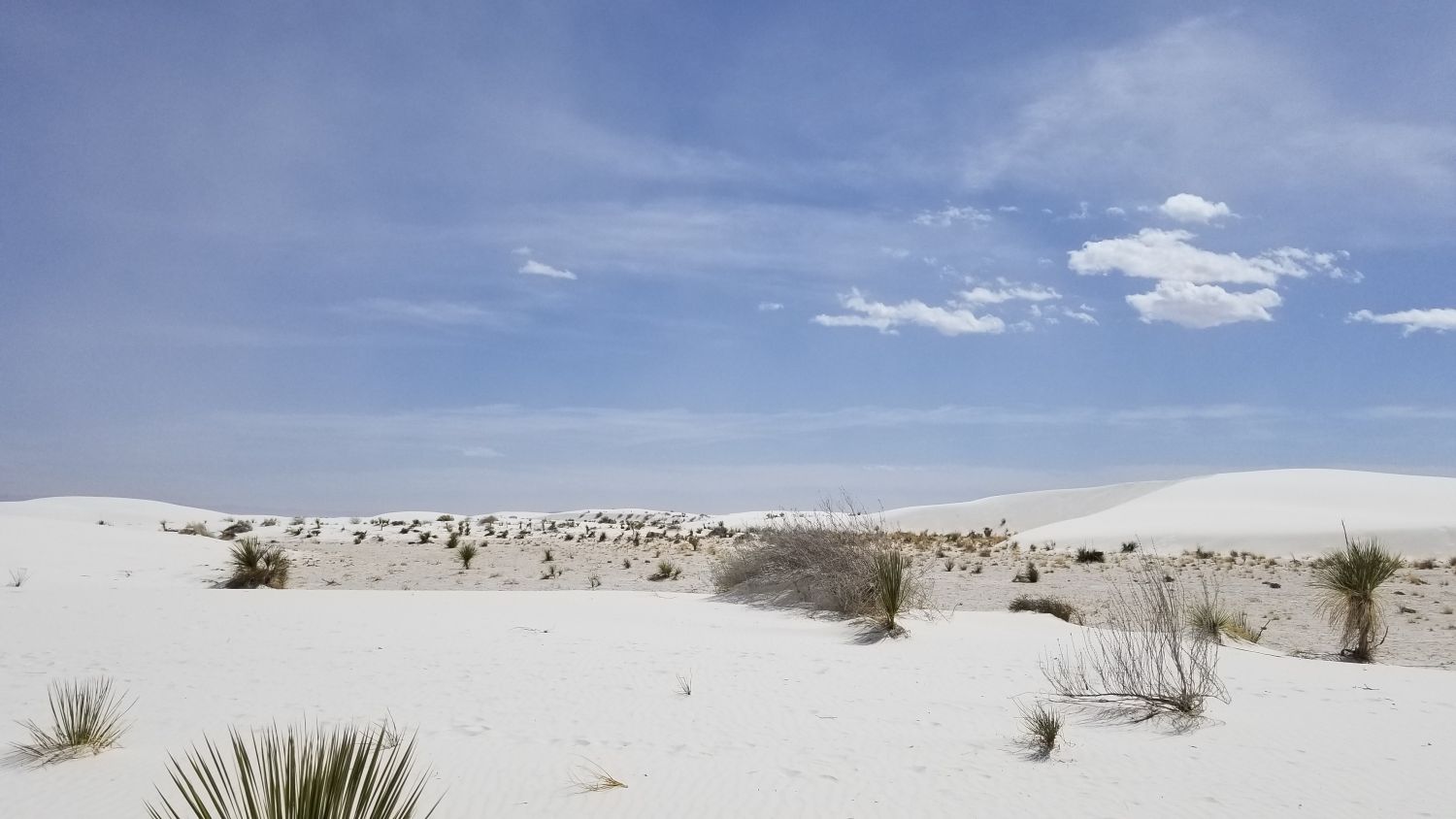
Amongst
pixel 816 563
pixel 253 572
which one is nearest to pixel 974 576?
pixel 816 563

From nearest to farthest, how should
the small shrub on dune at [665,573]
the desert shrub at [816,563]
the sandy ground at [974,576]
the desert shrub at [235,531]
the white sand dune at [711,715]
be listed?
1. the white sand dune at [711,715]
2. the desert shrub at [816,563]
3. the sandy ground at [974,576]
4. the small shrub on dune at [665,573]
5. the desert shrub at [235,531]

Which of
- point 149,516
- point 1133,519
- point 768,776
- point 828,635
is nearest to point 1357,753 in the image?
point 768,776

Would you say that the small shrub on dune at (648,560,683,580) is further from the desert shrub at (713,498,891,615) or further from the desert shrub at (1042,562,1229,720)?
the desert shrub at (1042,562,1229,720)

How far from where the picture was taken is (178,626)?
11.1 metres

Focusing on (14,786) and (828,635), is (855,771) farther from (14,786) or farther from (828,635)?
(828,635)

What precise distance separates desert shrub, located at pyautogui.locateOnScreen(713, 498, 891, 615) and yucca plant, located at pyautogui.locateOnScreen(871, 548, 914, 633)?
0.43 meters

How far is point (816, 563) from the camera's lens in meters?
15.5

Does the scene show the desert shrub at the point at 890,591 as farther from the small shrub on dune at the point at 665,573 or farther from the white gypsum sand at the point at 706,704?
the small shrub on dune at the point at 665,573

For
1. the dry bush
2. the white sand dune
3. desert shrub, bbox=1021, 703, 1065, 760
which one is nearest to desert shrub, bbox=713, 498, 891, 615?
the dry bush

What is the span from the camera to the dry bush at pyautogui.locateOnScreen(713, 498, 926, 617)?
45.2 feet

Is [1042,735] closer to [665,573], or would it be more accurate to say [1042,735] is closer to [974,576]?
[665,573]

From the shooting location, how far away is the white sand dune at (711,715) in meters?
5.39

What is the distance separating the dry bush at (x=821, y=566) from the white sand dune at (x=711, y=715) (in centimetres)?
108

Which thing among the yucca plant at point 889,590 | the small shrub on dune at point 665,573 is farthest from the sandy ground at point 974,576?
the yucca plant at point 889,590
